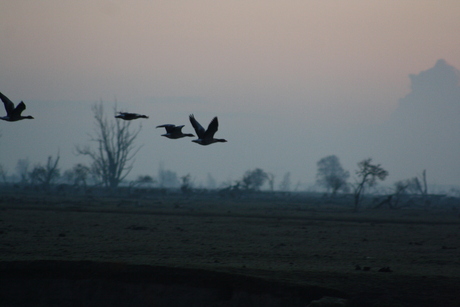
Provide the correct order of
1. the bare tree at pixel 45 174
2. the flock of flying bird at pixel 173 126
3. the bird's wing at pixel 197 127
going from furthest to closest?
the bare tree at pixel 45 174, the bird's wing at pixel 197 127, the flock of flying bird at pixel 173 126

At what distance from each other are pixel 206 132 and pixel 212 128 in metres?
0.21

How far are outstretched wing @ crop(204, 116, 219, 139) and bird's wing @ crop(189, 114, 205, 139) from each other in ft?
0.69

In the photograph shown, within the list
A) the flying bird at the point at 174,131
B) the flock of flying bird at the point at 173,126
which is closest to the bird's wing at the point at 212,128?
the flock of flying bird at the point at 173,126

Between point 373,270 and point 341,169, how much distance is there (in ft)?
586

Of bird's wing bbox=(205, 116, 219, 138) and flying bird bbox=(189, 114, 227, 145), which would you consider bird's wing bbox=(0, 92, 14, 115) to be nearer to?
flying bird bbox=(189, 114, 227, 145)

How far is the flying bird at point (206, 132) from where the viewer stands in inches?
506

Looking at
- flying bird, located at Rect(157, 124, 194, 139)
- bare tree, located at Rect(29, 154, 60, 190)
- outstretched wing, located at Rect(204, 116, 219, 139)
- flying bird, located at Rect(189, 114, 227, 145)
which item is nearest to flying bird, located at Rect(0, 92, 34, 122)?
flying bird, located at Rect(157, 124, 194, 139)

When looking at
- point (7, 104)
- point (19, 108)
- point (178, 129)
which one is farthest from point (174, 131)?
point (7, 104)

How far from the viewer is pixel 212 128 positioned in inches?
510

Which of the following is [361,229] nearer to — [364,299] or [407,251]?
[407,251]

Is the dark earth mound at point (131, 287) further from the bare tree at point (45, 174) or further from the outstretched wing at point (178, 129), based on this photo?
the bare tree at point (45, 174)

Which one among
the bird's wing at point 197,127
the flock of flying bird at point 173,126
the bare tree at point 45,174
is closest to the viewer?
the flock of flying bird at point 173,126

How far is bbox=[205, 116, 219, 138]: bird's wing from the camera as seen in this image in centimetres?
1276

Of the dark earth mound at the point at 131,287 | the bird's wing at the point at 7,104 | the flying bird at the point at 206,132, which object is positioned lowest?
the dark earth mound at the point at 131,287
